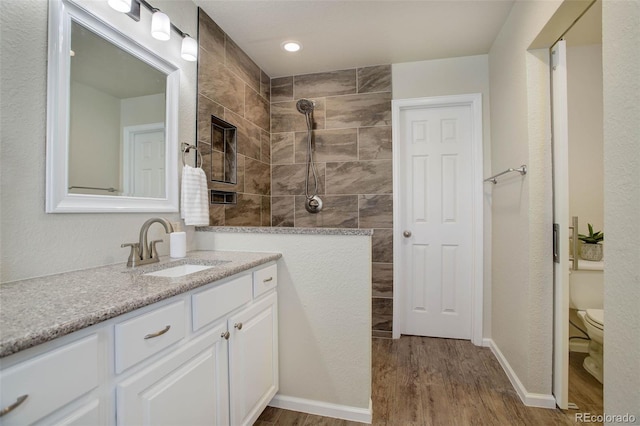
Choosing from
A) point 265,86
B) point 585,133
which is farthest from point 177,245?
point 585,133

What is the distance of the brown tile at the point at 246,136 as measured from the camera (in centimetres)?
233

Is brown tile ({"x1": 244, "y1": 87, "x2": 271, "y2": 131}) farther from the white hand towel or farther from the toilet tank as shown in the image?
the toilet tank

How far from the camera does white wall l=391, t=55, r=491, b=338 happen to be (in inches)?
99.7

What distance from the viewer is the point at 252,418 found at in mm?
1439

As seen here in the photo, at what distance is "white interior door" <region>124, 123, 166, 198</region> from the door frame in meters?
1.86

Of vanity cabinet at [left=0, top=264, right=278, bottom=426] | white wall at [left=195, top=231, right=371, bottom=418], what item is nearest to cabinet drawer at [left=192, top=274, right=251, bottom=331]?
vanity cabinet at [left=0, top=264, right=278, bottom=426]

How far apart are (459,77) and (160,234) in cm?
266

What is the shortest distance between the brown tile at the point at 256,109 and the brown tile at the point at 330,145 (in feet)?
1.13

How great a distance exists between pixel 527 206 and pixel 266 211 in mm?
2099

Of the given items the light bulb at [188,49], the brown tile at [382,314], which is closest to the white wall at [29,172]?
the light bulb at [188,49]

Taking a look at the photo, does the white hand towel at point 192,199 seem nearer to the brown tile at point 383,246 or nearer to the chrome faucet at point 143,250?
the chrome faucet at point 143,250

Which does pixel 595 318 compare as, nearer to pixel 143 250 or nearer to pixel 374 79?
pixel 374 79

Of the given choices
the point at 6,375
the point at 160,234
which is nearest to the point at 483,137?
the point at 160,234

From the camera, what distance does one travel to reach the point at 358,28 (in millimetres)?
2189
